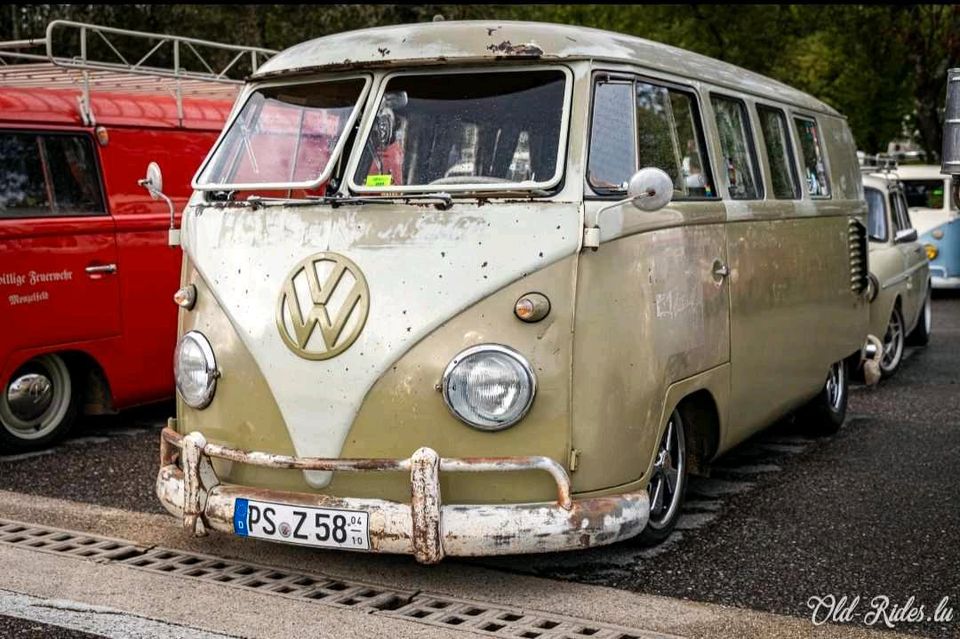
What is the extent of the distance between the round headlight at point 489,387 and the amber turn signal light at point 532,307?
0.49 feet

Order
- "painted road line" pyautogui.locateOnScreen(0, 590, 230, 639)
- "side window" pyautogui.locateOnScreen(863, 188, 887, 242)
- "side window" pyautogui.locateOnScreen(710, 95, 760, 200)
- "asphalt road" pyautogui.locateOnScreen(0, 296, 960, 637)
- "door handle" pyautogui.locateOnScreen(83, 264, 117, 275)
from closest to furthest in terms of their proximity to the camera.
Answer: "painted road line" pyautogui.locateOnScreen(0, 590, 230, 639)
"asphalt road" pyautogui.locateOnScreen(0, 296, 960, 637)
"side window" pyautogui.locateOnScreen(710, 95, 760, 200)
"door handle" pyautogui.locateOnScreen(83, 264, 117, 275)
"side window" pyautogui.locateOnScreen(863, 188, 887, 242)

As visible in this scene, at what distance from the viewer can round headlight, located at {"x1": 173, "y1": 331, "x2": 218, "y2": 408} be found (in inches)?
213

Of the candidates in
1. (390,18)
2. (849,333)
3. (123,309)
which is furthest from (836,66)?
(123,309)

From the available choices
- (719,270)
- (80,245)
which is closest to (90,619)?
(719,270)

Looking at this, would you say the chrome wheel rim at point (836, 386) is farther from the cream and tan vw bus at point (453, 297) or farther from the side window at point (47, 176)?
the side window at point (47, 176)

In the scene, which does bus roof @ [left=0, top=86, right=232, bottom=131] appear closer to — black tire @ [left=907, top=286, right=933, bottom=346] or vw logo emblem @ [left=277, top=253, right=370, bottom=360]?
vw logo emblem @ [left=277, top=253, right=370, bottom=360]

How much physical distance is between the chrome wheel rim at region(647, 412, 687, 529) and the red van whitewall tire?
4172 millimetres

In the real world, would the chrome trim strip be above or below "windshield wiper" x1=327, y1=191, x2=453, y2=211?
below

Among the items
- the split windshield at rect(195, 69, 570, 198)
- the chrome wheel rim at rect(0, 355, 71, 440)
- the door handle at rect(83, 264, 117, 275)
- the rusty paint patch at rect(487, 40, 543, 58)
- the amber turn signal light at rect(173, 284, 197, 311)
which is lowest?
the chrome wheel rim at rect(0, 355, 71, 440)

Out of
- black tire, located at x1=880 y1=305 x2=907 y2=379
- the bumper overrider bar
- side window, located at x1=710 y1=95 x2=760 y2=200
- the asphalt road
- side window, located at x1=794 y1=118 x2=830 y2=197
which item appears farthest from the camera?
black tire, located at x1=880 y1=305 x2=907 y2=379

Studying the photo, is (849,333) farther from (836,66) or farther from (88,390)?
(836,66)

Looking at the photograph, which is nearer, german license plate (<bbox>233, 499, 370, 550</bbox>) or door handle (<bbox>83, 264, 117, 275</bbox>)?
german license plate (<bbox>233, 499, 370, 550</bbox>)

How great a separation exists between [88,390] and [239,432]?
145 inches

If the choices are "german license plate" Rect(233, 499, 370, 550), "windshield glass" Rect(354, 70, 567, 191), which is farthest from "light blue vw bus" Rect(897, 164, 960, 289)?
"german license plate" Rect(233, 499, 370, 550)
